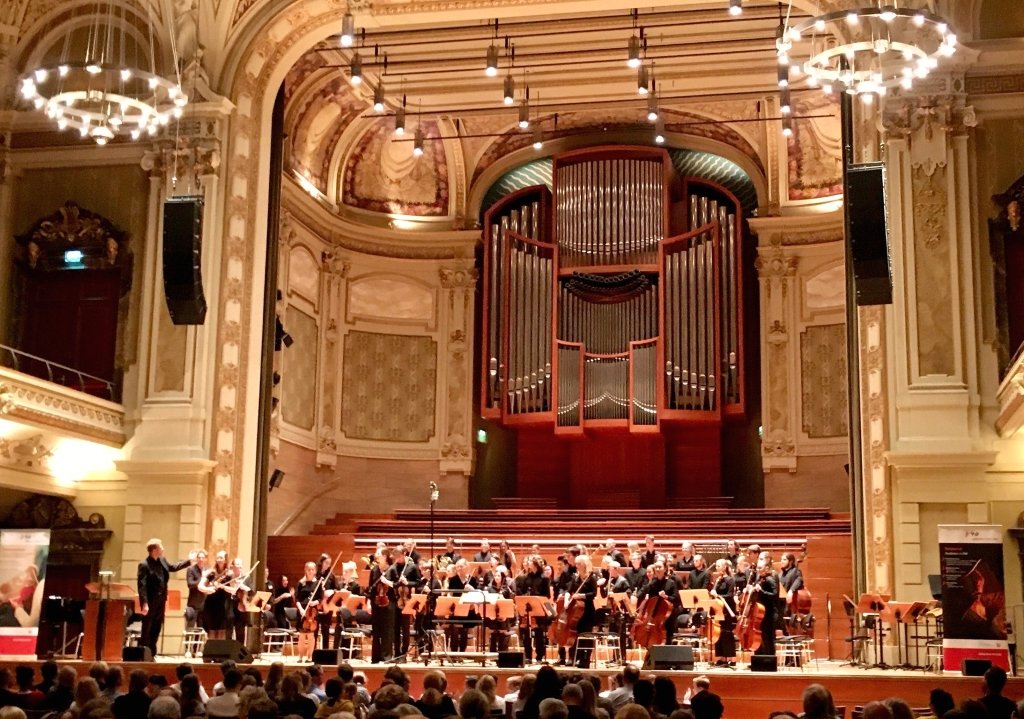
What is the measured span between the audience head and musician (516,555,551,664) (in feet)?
22.6

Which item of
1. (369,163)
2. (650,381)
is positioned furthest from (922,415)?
(369,163)

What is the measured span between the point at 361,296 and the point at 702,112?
6002mm

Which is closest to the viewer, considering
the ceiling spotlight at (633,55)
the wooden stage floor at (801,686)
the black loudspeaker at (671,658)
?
the wooden stage floor at (801,686)

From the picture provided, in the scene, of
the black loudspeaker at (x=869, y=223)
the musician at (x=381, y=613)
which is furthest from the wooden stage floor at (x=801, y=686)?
the black loudspeaker at (x=869, y=223)

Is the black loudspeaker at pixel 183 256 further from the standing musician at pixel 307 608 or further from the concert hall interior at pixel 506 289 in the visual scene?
the standing musician at pixel 307 608

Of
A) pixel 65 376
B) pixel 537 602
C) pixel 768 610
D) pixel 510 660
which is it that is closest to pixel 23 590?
pixel 65 376

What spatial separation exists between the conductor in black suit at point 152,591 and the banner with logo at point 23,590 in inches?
35.3

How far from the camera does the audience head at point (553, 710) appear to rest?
205 inches

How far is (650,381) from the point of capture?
18719 mm

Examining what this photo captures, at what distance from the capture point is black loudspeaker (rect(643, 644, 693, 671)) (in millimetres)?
10273

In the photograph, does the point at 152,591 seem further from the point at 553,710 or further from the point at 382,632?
the point at 553,710

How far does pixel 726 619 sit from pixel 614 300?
8.32 m

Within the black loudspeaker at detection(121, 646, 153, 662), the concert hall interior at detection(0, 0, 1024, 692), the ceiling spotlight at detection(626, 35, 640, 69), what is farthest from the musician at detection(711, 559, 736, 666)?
the ceiling spotlight at detection(626, 35, 640, 69)

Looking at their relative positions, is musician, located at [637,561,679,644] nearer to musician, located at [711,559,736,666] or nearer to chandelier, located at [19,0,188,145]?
musician, located at [711,559,736,666]
